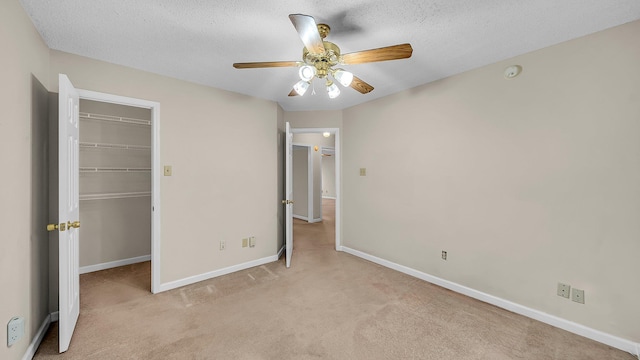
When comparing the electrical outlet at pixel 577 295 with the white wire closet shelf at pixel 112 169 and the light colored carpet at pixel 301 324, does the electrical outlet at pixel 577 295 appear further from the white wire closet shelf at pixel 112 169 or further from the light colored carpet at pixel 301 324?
the white wire closet shelf at pixel 112 169

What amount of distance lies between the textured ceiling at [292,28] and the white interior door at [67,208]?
477 millimetres

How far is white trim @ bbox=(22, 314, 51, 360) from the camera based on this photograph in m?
1.71

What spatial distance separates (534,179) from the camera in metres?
2.25

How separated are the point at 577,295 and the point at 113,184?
5.16 m

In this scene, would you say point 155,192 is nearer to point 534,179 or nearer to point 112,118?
point 112,118

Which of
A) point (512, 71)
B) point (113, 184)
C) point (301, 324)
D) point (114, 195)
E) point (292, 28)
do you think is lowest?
point (301, 324)

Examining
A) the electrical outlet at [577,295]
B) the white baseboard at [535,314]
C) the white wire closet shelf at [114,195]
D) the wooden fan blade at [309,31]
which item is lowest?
the white baseboard at [535,314]

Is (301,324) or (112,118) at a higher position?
(112,118)

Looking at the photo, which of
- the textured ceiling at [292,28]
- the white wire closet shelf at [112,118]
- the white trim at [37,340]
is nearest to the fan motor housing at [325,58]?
the textured ceiling at [292,28]

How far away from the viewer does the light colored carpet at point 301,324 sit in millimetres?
1824

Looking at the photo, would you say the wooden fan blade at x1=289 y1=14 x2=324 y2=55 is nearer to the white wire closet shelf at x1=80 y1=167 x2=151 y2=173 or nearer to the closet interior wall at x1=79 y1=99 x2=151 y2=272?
the closet interior wall at x1=79 y1=99 x2=151 y2=272

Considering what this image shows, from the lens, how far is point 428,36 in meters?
2.00

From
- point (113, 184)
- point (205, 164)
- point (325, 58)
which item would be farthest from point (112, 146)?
point (325, 58)

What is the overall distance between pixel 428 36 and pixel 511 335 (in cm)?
247
